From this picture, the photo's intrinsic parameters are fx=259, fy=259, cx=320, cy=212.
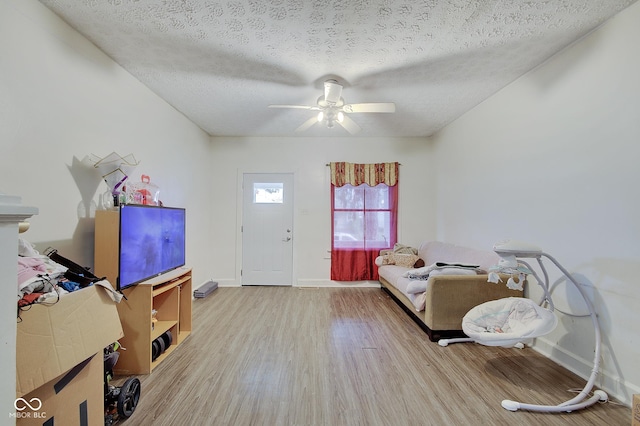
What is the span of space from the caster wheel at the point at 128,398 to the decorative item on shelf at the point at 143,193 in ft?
4.58

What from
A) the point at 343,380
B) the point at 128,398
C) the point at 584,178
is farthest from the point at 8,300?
the point at 584,178

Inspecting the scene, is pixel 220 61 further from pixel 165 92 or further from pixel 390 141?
pixel 390 141

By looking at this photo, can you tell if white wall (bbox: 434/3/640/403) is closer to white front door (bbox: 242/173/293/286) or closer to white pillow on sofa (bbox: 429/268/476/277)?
white pillow on sofa (bbox: 429/268/476/277)

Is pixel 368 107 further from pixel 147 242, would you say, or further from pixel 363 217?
pixel 147 242

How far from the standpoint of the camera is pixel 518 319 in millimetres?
2111

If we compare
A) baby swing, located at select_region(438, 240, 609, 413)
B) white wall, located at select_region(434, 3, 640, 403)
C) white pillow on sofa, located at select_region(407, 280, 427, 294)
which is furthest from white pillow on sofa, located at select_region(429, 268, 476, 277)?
white wall, located at select_region(434, 3, 640, 403)

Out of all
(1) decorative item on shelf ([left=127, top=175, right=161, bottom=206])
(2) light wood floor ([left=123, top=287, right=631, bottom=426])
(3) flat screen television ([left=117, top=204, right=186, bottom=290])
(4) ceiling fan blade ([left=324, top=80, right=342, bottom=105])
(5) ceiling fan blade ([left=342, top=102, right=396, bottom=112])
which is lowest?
(2) light wood floor ([left=123, top=287, right=631, bottom=426])

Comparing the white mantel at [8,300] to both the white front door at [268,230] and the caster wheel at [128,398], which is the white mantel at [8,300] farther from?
the white front door at [268,230]

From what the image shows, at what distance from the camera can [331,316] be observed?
125 inches

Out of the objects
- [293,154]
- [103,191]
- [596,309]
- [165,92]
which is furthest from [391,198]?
[103,191]

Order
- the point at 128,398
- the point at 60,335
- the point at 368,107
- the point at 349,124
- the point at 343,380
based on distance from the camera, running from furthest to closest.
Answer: the point at 349,124, the point at 368,107, the point at 343,380, the point at 128,398, the point at 60,335

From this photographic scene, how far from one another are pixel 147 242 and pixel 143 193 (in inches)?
20.8

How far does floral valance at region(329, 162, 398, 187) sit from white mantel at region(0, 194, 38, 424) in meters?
3.96

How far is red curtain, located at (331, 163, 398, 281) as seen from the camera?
441cm
